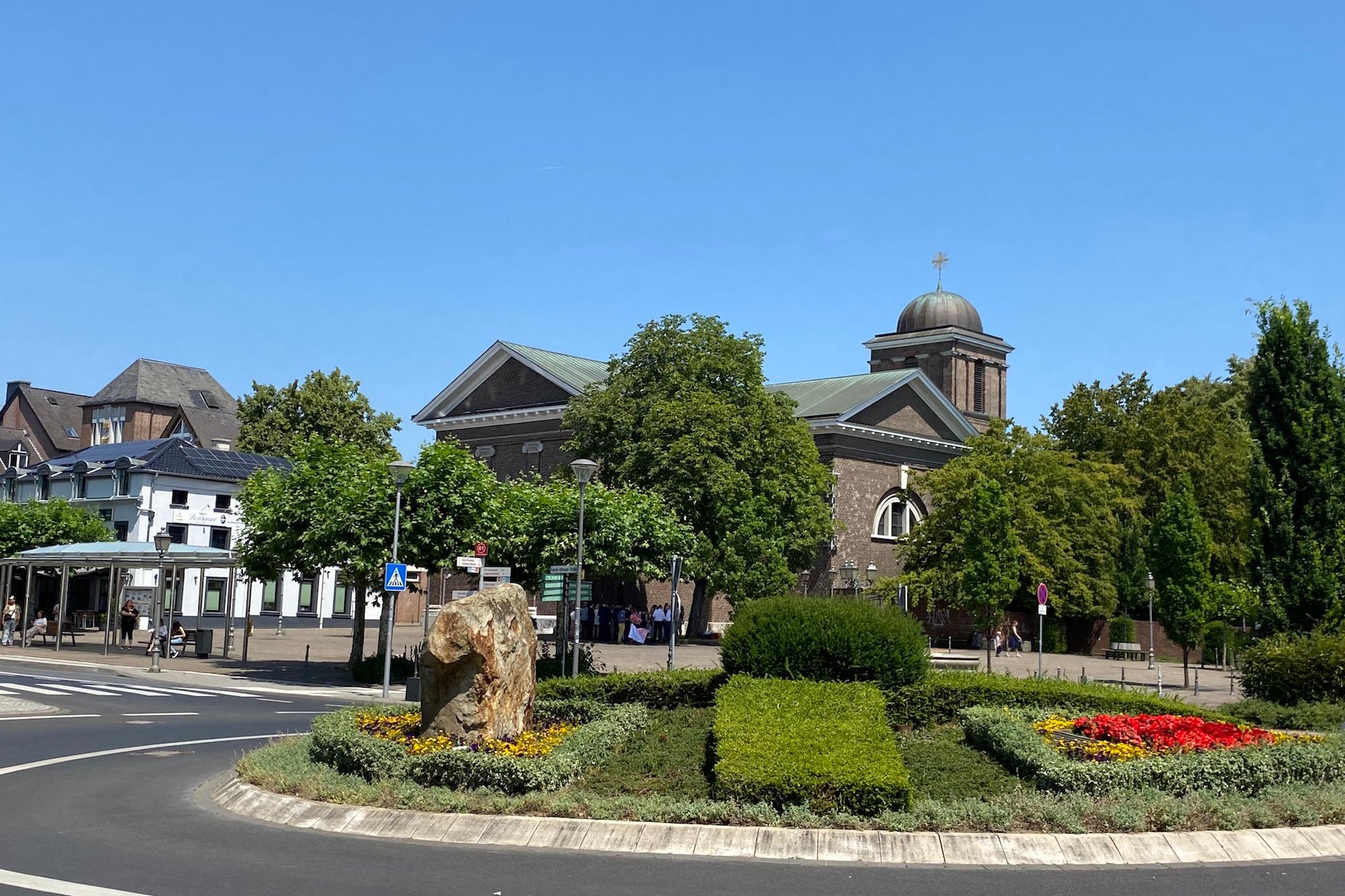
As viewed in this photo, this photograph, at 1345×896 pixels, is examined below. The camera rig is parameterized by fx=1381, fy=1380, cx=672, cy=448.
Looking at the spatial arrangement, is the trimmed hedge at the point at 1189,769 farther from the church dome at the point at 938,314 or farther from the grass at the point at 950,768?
the church dome at the point at 938,314

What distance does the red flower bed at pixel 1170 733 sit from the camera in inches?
502

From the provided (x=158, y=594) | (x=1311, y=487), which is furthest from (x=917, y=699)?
(x=158, y=594)

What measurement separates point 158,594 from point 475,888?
3384cm

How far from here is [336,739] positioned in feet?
Answer: 43.0

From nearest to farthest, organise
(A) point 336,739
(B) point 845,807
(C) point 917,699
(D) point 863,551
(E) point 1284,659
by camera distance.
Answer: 1. (B) point 845,807
2. (A) point 336,739
3. (C) point 917,699
4. (E) point 1284,659
5. (D) point 863,551

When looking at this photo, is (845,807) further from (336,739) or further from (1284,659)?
(1284,659)

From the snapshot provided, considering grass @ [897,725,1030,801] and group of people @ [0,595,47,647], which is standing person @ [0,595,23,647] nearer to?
group of people @ [0,595,47,647]

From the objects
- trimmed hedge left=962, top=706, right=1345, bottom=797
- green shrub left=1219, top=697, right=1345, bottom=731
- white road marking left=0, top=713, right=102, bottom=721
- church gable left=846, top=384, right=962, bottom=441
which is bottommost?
white road marking left=0, top=713, right=102, bottom=721

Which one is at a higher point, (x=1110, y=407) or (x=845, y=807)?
(x=1110, y=407)

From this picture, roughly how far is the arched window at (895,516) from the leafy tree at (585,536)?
1203 inches

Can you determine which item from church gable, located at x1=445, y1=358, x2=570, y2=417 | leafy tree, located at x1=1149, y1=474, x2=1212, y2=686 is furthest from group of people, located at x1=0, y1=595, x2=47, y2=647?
leafy tree, located at x1=1149, y1=474, x2=1212, y2=686

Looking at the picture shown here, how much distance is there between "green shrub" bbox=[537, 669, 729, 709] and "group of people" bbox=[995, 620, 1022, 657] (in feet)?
128

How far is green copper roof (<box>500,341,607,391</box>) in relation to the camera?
226 ft

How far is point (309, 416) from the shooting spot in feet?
256
